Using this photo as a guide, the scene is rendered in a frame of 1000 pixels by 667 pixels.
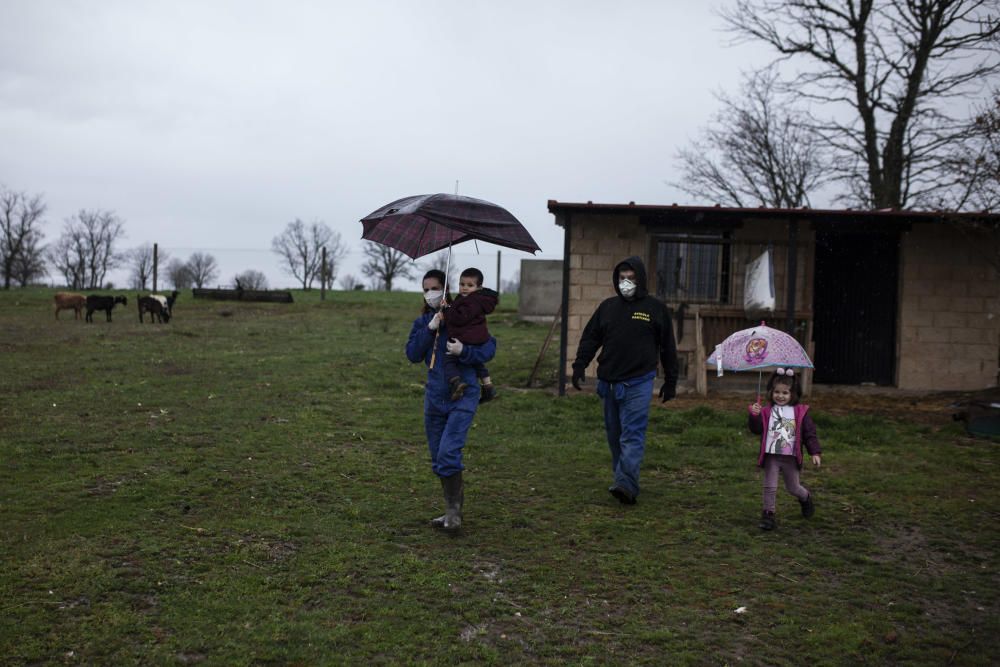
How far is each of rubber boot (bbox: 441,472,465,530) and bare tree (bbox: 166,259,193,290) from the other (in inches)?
1151

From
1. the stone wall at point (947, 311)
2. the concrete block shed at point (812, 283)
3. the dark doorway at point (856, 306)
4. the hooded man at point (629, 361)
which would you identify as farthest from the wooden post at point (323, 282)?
the hooded man at point (629, 361)

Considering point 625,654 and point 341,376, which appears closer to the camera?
point 625,654

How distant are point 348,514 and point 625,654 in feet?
8.89

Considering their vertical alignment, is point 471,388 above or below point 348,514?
above

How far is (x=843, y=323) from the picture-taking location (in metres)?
13.8

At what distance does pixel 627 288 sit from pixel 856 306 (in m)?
8.70

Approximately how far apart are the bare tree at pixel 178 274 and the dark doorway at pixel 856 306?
25328 millimetres

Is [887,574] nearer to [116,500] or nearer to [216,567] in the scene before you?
[216,567]

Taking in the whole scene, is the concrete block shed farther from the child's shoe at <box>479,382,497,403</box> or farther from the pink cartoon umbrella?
the child's shoe at <box>479,382,497,403</box>

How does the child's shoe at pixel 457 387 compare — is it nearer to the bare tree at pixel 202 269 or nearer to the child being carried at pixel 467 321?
the child being carried at pixel 467 321

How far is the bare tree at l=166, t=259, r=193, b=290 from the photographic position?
1440 inches

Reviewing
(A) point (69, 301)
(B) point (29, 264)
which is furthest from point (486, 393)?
(B) point (29, 264)

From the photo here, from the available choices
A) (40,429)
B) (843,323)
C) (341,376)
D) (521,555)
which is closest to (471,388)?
(521,555)

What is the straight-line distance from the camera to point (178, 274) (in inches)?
1674
